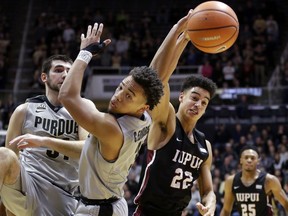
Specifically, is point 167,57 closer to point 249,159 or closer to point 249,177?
point 249,159

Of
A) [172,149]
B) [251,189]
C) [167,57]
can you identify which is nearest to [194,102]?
[172,149]

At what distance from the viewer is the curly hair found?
4.10m

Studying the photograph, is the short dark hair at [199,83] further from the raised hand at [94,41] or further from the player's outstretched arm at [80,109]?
the player's outstretched arm at [80,109]

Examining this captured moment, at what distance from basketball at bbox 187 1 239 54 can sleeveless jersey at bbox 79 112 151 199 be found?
112 centimetres

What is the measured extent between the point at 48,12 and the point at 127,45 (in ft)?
11.9

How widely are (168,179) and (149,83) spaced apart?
1.06 m

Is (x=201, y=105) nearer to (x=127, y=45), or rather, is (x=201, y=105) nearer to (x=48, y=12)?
(x=127, y=45)

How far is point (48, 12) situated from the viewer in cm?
2053

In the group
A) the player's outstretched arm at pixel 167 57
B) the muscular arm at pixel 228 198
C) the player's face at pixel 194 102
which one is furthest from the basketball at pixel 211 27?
the muscular arm at pixel 228 198

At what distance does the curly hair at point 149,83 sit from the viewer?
4.10 m

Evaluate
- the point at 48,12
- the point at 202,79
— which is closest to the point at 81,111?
the point at 202,79

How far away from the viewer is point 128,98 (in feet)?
13.4

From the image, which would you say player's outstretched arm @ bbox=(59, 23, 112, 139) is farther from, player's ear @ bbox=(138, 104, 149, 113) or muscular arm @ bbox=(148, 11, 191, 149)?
muscular arm @ bbox=(148, 11, 191, 149)

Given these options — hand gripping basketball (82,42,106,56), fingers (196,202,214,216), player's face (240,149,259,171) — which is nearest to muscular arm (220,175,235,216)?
player's face (240,149,259,171)
